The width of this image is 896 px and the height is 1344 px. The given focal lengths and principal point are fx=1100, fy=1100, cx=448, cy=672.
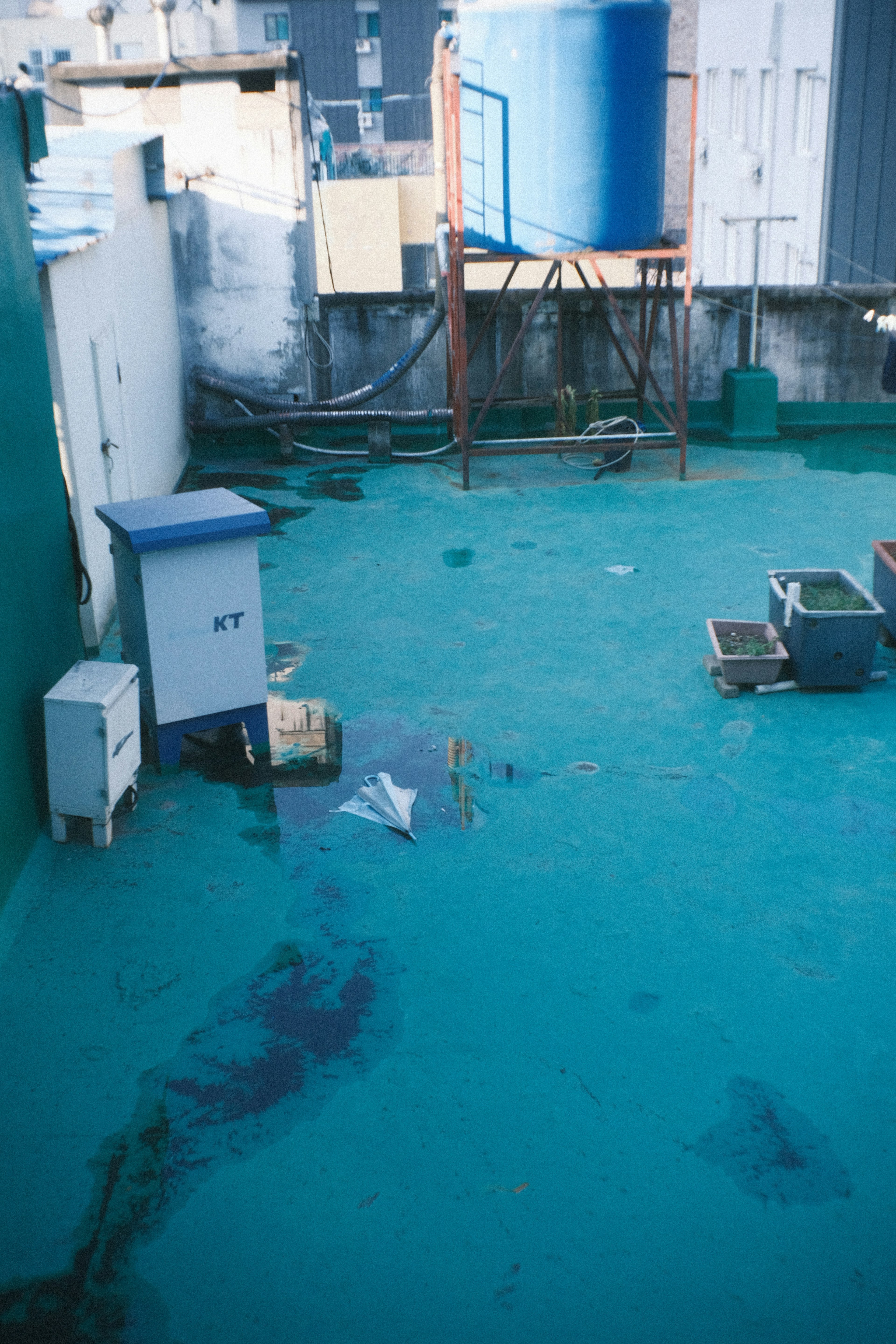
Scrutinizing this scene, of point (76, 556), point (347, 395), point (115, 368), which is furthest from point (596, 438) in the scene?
point (76, 556)

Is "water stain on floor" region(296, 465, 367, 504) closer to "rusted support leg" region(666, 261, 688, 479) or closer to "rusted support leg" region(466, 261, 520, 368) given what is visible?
"rusted support leg" region(466, 261, 520, 368)

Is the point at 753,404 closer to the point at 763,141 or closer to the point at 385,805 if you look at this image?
the point at 385,805

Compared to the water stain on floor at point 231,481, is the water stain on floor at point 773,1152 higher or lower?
lower

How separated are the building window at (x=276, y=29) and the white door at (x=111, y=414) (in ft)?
115

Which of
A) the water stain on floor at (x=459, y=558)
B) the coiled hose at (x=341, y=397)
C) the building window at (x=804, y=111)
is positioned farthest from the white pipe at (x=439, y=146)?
the building window at (x=804, y=111)

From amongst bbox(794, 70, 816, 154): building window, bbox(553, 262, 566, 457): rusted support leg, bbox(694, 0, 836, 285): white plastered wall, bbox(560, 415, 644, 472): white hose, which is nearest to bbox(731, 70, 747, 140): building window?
bbox(694, 0, 836, 285): white plastered wall

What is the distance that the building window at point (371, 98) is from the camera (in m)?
35.8

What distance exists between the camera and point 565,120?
875 centimetres

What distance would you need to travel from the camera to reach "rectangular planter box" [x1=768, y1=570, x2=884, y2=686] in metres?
6.09

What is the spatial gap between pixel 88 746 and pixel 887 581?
192 inches

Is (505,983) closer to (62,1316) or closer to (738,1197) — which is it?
(738,1197)

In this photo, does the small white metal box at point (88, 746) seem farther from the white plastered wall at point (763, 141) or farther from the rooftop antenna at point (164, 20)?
the white plastered wall at point (763, 141)

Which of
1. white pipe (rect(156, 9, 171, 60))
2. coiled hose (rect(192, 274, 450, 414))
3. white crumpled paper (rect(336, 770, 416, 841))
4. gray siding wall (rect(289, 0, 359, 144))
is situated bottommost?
white crumpled paper (rect(336, 770, 416, 841))

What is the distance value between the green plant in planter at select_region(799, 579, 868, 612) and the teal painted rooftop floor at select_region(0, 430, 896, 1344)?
525mm
